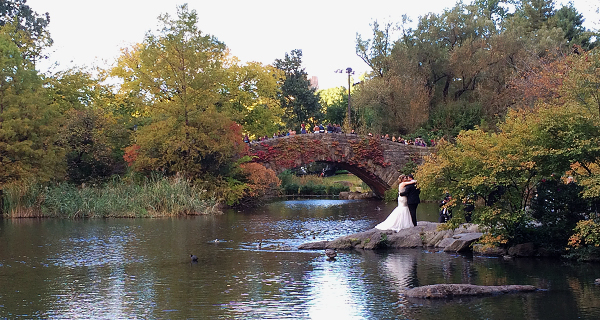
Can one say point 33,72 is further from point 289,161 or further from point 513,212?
point 513,212

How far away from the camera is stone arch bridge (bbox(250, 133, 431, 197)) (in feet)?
118

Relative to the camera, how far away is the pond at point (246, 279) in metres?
10.1

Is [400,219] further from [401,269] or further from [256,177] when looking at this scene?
[256,177]

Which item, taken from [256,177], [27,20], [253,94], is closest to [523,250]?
[256,177]

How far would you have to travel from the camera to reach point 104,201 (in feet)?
89.4

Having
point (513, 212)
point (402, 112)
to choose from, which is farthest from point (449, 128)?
Answer: point (513, 212)

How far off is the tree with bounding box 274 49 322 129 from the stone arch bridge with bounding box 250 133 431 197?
1618 cm

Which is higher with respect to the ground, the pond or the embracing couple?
the embracing couple

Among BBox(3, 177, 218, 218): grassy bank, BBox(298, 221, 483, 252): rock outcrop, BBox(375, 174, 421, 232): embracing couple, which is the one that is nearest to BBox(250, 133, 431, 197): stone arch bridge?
BBox(3, 177, 218, 218): grassy bank

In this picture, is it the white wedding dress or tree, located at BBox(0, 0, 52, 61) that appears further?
tree, located at BBox(0, 0, 52, 61)

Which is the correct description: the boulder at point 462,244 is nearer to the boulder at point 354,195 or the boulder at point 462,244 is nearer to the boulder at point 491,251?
the boulder at point 491,251

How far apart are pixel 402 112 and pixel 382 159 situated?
6.64 m

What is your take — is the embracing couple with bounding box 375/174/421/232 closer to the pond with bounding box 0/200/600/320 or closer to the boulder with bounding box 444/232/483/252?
the pond with bounding box 0/200/600/320

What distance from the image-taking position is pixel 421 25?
1844 inches
